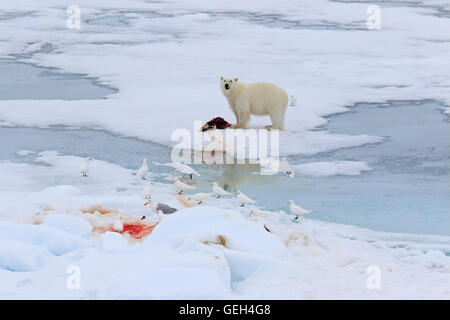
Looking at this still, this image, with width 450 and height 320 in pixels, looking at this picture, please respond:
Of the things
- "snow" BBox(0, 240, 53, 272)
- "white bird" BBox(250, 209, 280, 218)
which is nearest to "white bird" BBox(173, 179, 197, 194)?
"white bird" BBox(250, 209, 280, 218)

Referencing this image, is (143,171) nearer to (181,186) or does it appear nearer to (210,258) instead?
(181,186)

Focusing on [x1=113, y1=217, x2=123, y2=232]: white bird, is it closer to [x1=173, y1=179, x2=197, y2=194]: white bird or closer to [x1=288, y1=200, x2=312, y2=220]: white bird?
[x1=173, y1=179, x2=197, y2=194]: white bird

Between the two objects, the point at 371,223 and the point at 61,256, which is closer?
the point at 61,256

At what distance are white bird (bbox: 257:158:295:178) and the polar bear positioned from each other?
1073 mm

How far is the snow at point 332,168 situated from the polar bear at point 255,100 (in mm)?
1181

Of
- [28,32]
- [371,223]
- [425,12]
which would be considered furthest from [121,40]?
[371,223]

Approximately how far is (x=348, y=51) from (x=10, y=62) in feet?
18.1

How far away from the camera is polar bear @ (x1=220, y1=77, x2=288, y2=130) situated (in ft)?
24.8

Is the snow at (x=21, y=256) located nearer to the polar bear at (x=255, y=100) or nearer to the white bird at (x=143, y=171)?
the white bird at (x=143, y=171)

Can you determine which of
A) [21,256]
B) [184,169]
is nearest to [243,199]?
[184,169]

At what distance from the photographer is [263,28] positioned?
15.8 m

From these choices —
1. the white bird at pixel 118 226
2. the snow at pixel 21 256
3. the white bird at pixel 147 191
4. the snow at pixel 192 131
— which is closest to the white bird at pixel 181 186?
the snow at pixel 192 131

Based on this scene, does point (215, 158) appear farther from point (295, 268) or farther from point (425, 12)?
point (425, 12)

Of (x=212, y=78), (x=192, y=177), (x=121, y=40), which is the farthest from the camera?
(x=121, y=40)
